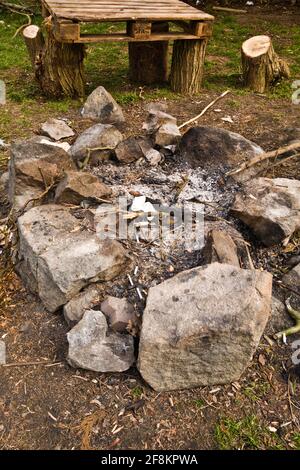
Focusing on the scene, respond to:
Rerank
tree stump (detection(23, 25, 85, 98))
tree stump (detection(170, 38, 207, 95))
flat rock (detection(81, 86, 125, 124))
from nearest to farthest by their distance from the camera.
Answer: flat rock (detection(81, 86, 125, 124)) → tree stump (detection(23, 25, 85, 98)) → tree stump (detection(170, 38, 207, 95))

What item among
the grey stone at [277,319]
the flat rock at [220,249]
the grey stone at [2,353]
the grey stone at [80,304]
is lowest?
the grey stone at [2,353]

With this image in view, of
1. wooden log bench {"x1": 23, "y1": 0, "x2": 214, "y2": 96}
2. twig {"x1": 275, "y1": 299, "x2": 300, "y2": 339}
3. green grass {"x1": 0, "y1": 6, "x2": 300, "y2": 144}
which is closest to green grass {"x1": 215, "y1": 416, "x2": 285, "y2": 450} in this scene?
twig {"x1": 275, "y1": 299, "x2": 300, "y2": 339}

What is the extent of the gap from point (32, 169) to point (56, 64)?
234cm

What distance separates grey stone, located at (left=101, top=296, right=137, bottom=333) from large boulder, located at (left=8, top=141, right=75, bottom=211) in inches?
46.5

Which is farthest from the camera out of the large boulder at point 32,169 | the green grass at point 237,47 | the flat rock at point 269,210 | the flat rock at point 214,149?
the green grass at point 237,47

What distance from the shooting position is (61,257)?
265 cm

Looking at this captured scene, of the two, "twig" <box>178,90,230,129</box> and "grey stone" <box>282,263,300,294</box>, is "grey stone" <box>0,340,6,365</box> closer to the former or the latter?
"grey stone" <box>282,263,300,294</box>

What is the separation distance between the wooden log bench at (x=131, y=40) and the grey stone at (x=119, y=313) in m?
3.20

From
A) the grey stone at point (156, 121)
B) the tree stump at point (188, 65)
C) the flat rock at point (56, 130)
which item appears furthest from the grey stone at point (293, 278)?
the tree stump at point (188, 65)

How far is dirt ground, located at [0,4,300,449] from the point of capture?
214 cm

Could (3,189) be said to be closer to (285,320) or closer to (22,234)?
(22,234)

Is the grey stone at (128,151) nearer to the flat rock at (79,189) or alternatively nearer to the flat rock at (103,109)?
the flat rock at (79,189)

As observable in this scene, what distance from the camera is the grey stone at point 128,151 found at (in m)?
3.69

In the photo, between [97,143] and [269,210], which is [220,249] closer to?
[269,210]
